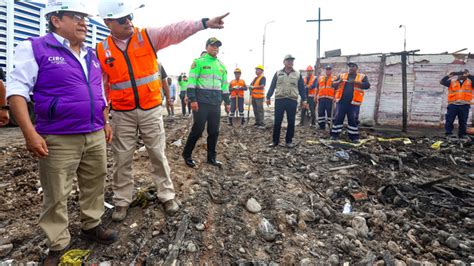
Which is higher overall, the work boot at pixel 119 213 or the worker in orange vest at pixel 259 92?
the worker in orange vest at pixel 259 92

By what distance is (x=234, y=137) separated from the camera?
809cm

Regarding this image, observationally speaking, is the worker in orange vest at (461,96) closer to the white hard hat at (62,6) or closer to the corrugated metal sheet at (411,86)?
the corrugated metal sheet at (411,86)

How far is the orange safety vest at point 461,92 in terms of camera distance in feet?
26.1

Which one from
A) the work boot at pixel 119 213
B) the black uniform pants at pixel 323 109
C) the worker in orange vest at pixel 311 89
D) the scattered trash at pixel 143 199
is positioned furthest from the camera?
the worker in orange vest at pixel 311 89

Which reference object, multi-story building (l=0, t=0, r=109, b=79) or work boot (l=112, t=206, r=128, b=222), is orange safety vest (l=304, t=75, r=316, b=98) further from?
work boot (l=112, t=206, r=128, b=222)

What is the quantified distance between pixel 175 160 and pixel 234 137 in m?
3.47

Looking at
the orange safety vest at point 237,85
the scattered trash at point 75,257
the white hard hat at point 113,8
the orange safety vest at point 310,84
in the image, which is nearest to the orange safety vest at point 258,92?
the orange safety vest at point 237,85

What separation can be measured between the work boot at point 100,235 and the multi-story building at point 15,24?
5771 mm

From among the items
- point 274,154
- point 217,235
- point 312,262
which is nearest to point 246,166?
point 274,154

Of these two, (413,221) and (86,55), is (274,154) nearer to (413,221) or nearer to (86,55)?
(413,221)

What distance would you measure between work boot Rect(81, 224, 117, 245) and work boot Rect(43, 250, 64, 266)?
262 millimetres

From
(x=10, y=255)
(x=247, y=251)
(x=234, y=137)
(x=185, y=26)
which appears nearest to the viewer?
(x=10, y=255)

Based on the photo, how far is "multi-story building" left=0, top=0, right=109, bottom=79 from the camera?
5809 mm

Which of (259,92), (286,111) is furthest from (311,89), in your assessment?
(286,111)
